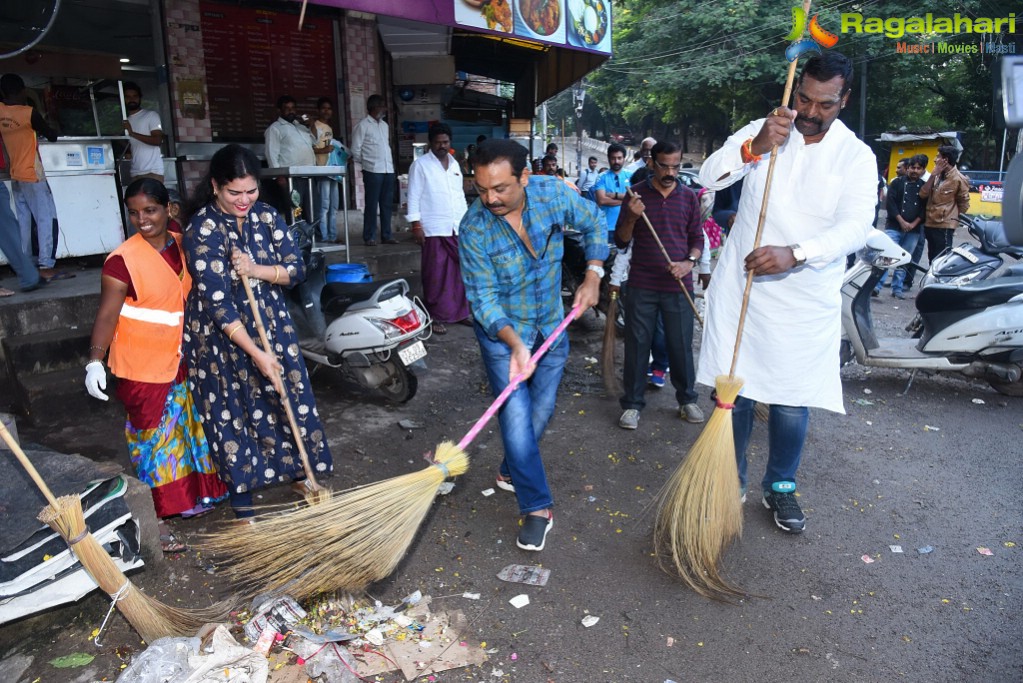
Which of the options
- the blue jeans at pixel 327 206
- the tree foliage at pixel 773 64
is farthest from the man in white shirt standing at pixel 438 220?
the tree foliage at pixel 773 64

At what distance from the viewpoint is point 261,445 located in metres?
3.11

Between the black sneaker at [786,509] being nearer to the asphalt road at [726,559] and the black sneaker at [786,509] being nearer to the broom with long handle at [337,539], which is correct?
the asphalt road at [726,559]

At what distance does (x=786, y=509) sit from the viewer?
10.7 ft

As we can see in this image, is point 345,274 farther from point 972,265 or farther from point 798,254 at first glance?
point 972,265

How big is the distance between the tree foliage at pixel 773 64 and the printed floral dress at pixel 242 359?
59.6ft

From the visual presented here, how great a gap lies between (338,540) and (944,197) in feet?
27.4

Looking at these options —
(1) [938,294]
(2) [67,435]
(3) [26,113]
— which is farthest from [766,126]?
(3) [26,113]

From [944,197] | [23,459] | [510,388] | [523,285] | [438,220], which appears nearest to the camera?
[23,459]

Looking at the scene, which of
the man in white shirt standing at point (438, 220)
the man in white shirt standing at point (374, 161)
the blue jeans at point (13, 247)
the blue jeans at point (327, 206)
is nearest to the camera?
the blue jeans at point (13, 247)

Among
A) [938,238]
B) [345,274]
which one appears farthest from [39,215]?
[938,238]

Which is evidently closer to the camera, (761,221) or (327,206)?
(761,221)

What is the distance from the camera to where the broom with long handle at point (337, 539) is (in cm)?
246

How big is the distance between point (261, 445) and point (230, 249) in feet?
2.82

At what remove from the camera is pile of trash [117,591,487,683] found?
2.28 m
